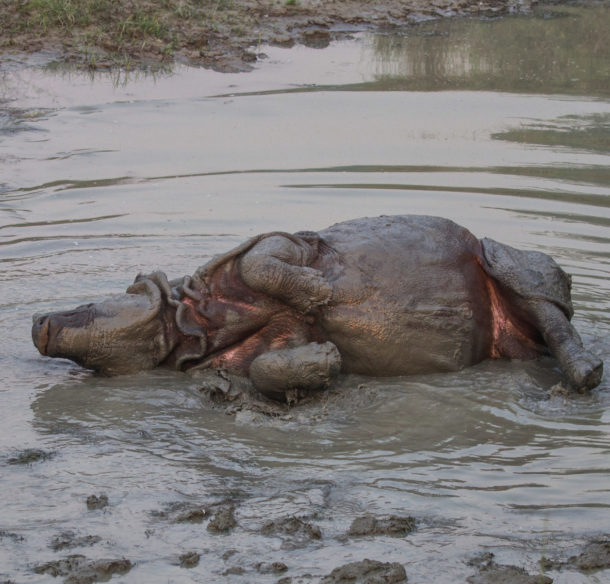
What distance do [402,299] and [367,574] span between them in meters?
2.07

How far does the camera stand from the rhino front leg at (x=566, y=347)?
18.5 feet

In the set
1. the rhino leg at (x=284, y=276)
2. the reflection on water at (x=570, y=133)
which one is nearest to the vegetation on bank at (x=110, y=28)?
the reflection on water at (x=570, y=133)

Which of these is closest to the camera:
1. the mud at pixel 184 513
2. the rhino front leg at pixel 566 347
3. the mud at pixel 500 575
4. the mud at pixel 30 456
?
the mud at pixel 500 575

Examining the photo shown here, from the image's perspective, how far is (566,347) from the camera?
5.77 meters

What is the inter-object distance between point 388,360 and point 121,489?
68.6 inches

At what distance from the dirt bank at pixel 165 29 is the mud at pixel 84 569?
10981 millimetres

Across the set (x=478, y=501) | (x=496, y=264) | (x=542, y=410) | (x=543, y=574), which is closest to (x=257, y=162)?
(x=496, y=264)

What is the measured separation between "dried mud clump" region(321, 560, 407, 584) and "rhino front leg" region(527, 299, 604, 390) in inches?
81.4

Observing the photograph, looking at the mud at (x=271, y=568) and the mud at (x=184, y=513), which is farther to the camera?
the mud at (x=184, y=513)

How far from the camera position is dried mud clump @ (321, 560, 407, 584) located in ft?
12.7

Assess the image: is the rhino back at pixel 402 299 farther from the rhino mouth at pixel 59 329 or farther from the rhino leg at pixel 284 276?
the rhino mouth at pixel 59 329

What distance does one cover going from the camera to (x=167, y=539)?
4.24 metres

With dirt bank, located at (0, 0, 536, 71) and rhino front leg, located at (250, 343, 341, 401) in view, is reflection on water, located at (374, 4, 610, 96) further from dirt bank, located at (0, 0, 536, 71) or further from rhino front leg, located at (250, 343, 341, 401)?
rhino front leg, located at (250, 343, 341, 401)

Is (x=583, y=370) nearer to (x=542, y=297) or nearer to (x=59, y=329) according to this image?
(x=542, y=297)
